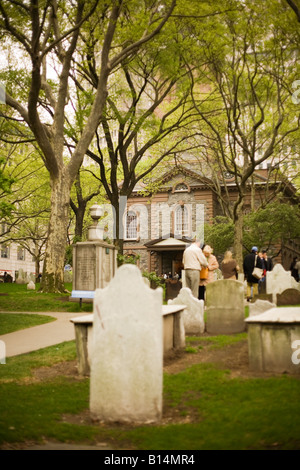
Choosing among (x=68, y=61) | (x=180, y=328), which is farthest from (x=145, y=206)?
(x=180, y=328)

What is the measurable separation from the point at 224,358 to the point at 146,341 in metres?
2.83

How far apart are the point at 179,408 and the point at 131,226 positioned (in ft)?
153

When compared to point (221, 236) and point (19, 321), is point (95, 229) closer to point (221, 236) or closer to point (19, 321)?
point (19, 321)

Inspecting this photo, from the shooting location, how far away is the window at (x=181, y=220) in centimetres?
4872

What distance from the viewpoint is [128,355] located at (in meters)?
5.19

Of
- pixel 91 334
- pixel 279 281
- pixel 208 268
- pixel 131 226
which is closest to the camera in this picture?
pixel 91 334

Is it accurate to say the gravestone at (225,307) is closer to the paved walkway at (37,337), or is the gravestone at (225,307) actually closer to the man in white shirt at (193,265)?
the paved walkway at (37,337)

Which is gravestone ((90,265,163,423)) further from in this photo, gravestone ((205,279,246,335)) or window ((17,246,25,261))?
window ((17,246,25,261))

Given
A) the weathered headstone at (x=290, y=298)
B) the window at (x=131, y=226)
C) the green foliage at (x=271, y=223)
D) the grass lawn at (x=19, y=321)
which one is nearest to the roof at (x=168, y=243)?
the window at (x=131, y=226)

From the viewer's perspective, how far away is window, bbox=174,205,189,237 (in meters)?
48.7

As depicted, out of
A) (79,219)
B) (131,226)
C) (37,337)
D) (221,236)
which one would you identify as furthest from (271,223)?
(37,337)

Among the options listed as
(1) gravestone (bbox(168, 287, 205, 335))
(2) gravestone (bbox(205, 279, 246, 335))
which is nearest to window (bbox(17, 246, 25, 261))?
(1) gravestone (bbox(168, 287, 205, 335))
